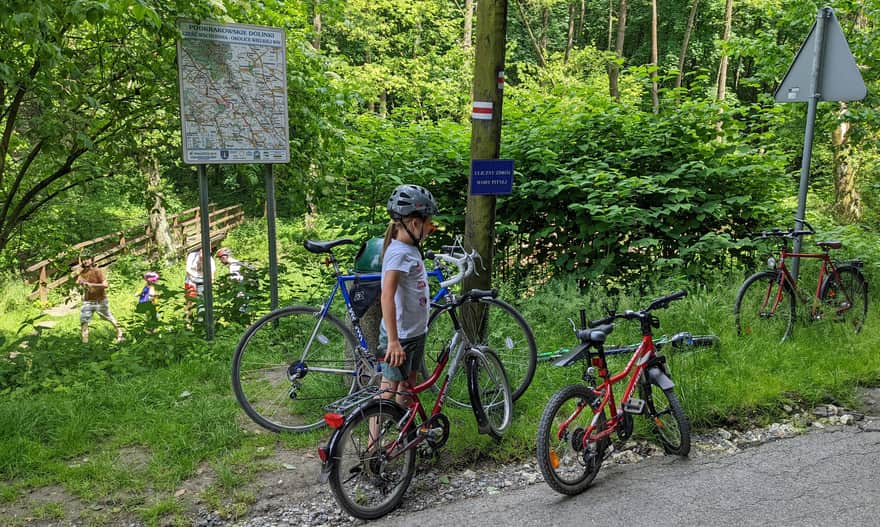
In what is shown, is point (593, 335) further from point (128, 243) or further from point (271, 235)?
point (128, 243)

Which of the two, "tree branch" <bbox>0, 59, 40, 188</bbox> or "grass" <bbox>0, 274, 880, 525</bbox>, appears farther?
"tree branch" <bbox>0, 59, 40, 188</bbox>

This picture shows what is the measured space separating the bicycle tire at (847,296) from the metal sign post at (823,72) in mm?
496

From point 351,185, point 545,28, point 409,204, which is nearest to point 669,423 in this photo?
point 409,204

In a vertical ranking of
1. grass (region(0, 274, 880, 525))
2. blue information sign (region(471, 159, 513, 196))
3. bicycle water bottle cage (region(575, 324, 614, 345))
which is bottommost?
grass (region(0, 274, 880, 525))

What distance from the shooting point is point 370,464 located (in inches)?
145

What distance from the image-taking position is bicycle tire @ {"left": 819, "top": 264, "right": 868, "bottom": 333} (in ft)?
22.4

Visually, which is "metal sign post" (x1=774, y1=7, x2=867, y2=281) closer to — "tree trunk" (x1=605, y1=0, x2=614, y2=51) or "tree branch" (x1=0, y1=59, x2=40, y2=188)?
"tree branch" (x1=0, y1=59, x2=40, y2=188)

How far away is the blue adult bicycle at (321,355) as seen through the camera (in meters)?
4.76

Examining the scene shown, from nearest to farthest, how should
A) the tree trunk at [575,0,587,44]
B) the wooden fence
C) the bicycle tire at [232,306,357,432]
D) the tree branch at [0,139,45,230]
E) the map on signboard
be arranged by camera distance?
the bicycle tire at [232,306,357,432] → the map on signboard → the tree branch at [0,139,45,230] → the wooden fence → the tree trunk at [575,0,587,44]

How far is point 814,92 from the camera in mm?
6629

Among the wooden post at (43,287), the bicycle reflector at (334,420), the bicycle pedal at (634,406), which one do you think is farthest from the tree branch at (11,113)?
the wooden post at (43,287)

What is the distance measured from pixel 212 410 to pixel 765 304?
5.25 m

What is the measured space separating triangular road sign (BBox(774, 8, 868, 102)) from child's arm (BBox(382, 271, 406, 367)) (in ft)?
17.1

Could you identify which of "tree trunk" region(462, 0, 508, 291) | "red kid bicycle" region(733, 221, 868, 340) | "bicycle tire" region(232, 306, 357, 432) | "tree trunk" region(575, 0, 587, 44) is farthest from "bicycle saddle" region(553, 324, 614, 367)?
"tree trunk" region(575, 0, 587, 44)
